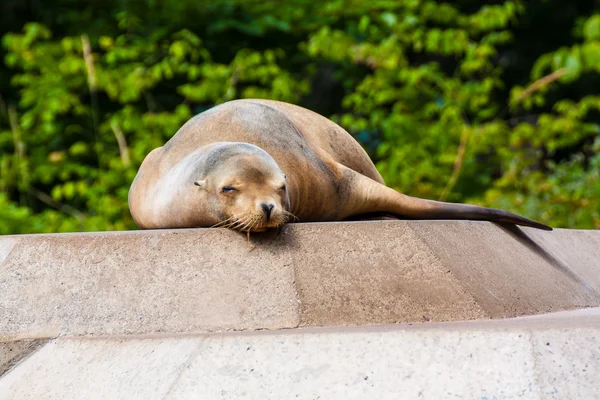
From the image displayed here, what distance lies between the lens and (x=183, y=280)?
365 centimetres

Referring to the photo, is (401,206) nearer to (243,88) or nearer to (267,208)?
(267,208)

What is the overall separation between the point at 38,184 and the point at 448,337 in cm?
781

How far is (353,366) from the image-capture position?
2871 mm

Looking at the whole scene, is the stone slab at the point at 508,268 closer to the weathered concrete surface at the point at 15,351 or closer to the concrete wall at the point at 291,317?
the concrete wall at the point at 291,317

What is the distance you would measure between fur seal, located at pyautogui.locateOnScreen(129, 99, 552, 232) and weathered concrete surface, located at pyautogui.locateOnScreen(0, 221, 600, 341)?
0.20 metres

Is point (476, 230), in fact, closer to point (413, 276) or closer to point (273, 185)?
point (413, 276)

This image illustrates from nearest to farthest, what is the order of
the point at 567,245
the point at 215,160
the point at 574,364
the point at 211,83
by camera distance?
the point at 574,364 < the point at 215,160 < the point at 567,245 < the point at 211,83

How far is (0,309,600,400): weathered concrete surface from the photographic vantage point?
9.02 ft

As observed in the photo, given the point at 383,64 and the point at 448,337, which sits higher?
the point at 448,337

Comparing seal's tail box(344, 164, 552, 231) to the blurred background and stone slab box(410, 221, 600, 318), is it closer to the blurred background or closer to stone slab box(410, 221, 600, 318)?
stone slab box(410, 221, 600, 318)

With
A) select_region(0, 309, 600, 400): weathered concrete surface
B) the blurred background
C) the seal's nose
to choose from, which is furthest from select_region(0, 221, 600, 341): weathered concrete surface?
the blurred background

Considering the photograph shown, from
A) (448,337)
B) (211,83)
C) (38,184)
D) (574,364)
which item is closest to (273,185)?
(448,337)

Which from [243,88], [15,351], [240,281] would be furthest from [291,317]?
[243,88]

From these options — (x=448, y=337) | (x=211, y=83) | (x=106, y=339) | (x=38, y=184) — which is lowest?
(x=38, y=184)
